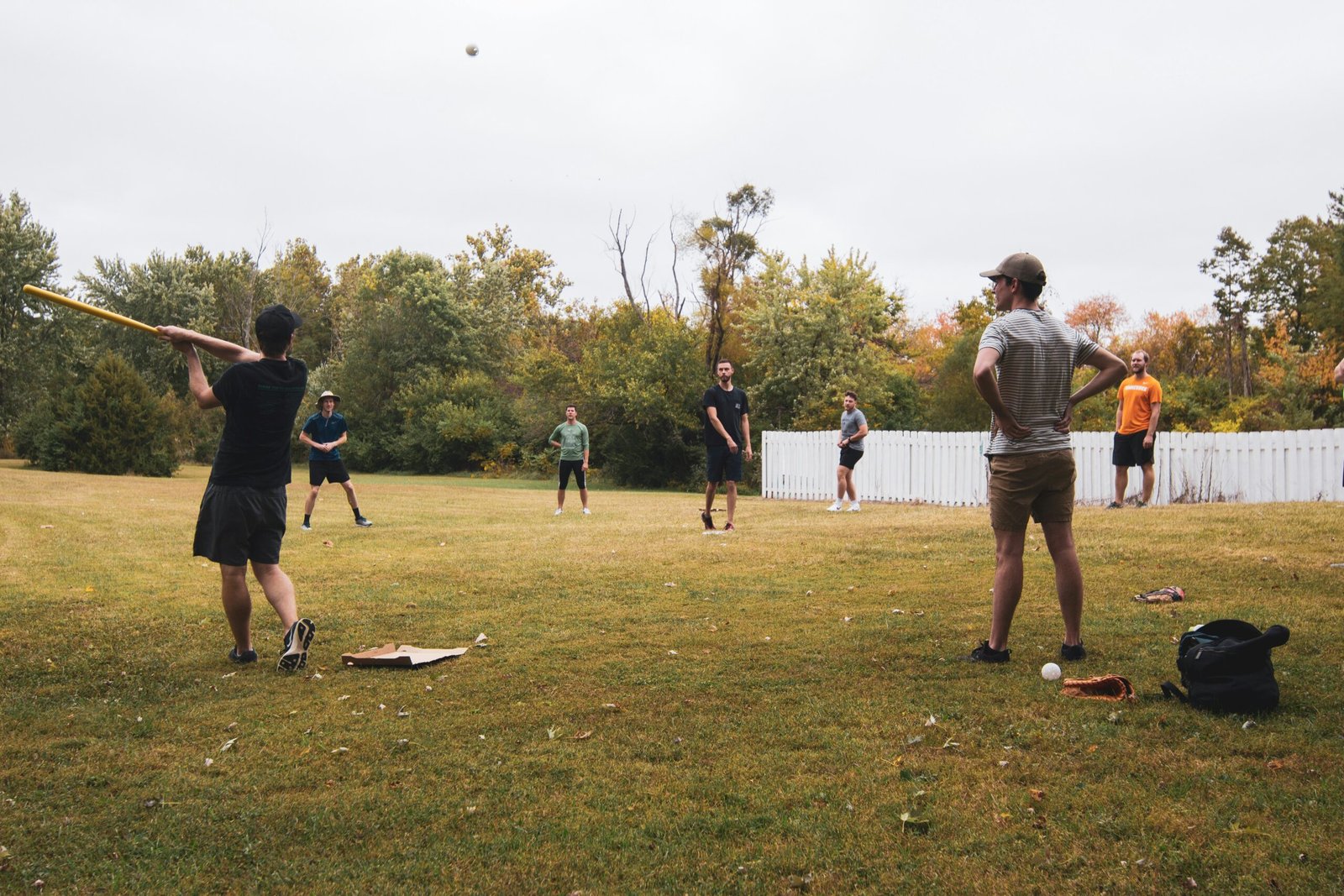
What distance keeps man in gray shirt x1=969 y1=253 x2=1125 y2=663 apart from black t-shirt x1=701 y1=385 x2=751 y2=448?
7271 millimetres

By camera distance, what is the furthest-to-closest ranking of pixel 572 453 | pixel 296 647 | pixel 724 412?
pixel 572 453, pixel 724 412, pixel 296 647

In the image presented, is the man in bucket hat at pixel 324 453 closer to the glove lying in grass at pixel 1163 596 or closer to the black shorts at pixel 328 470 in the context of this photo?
the black shorts at pixel 328 470

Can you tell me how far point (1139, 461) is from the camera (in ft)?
44.8

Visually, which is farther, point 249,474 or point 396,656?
point 249,474

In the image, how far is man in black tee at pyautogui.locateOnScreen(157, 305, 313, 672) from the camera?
6047 millimetres

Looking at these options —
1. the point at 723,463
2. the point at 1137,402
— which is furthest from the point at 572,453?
the point at 1137,402

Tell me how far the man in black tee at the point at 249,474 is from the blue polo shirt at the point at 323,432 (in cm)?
918

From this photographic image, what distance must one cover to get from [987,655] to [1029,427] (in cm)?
130

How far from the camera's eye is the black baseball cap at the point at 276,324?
6141 mm

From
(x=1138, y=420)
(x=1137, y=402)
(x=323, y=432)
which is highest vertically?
(x=1137, y=402)

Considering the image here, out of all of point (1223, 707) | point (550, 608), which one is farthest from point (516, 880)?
point (550, 608)

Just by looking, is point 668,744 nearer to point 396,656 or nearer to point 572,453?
point 396,656

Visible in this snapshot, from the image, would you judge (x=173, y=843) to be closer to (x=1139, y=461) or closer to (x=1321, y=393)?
(x=1139, y=461)

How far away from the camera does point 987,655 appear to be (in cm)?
580
